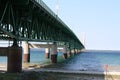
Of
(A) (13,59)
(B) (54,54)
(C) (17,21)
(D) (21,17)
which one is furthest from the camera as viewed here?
(B) (54,54)

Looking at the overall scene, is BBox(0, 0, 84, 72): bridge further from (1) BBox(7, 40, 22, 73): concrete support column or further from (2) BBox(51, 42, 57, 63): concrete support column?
(2) BBox(51, 42, 57, 63): concrete support column

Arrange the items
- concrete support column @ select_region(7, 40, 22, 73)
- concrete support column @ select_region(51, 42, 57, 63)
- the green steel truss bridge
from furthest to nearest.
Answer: concrete support column @ select_region(51, 42, 57, 63), concrete support column @ select_region(7, 40, 22, 73), the green steel truss bridge

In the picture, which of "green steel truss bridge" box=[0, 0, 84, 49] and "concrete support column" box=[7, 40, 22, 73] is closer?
"green steel truss bridge" box=[0, 0, 84, 49]

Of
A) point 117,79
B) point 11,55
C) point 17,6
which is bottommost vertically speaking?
point 117,79

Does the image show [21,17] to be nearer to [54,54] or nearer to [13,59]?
[13,59]

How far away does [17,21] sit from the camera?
43.7m

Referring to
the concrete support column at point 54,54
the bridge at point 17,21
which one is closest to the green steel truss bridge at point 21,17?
the bridge at point 17,21

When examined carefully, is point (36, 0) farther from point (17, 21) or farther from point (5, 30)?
point (5, 30)

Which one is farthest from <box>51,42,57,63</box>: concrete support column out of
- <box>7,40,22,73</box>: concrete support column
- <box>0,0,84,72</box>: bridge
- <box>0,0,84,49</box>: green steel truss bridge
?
<box>7,40,22,73</box>: concrete support column

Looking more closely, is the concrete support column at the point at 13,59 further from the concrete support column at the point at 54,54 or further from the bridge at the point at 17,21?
the concrete support column at the point at 54,54

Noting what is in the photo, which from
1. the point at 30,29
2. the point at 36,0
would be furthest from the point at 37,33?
the point at 36,0

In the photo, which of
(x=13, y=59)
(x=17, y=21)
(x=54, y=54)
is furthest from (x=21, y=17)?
(x=54, y=54)

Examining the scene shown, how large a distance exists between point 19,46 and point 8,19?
6.25 meters

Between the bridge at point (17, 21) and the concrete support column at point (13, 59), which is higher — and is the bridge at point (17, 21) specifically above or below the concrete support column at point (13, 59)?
above
